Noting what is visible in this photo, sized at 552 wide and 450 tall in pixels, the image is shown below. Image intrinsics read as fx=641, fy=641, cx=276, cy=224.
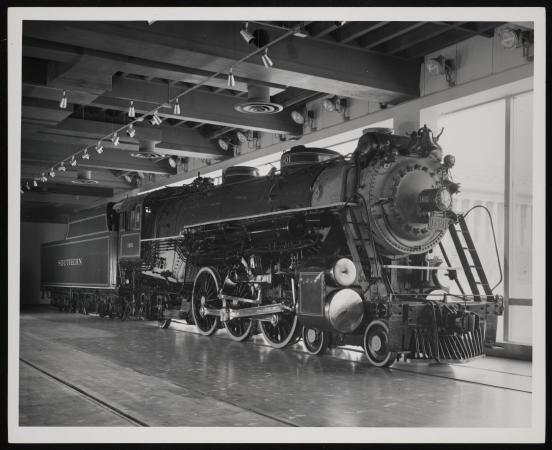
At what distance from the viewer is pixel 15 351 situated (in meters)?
4.80

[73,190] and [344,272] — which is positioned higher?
[73,190]

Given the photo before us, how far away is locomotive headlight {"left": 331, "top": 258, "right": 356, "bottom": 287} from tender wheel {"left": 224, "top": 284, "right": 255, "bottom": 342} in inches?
106

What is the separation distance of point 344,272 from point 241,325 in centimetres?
317

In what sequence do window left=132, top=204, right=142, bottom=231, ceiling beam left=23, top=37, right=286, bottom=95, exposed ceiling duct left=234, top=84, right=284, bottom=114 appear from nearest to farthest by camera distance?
ceiling beam left=23, top=37, right=286, bottom=95 < exposed ceiling duct left=234, top=84, right=284, bottom=114 < window left=132, top=204, right=142, bottom=231

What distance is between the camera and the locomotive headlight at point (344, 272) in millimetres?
7215

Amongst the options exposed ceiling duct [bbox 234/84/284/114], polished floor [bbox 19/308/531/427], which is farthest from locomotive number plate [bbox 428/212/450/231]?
exposed ceiling duct [bbox 234/84/284/114]

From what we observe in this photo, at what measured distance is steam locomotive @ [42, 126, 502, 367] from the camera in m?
7.16

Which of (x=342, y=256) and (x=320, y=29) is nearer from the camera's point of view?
(x=342, y=256)

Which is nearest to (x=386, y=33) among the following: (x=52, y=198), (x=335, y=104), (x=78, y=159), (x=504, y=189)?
(x=335, y=104)

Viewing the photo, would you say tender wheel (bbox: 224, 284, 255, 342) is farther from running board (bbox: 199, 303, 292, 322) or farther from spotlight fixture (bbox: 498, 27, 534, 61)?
spotlight fixture (bbox: 498, 27, 534, 61)

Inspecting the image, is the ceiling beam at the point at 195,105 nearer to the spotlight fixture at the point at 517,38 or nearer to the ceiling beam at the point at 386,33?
the ceiling beam at the point at 386,33

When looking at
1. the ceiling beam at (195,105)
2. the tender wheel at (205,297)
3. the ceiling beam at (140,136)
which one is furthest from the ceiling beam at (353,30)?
the ceiling beam at (140,136)

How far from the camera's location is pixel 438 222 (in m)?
7.76

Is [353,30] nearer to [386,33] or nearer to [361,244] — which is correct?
[386,33]
